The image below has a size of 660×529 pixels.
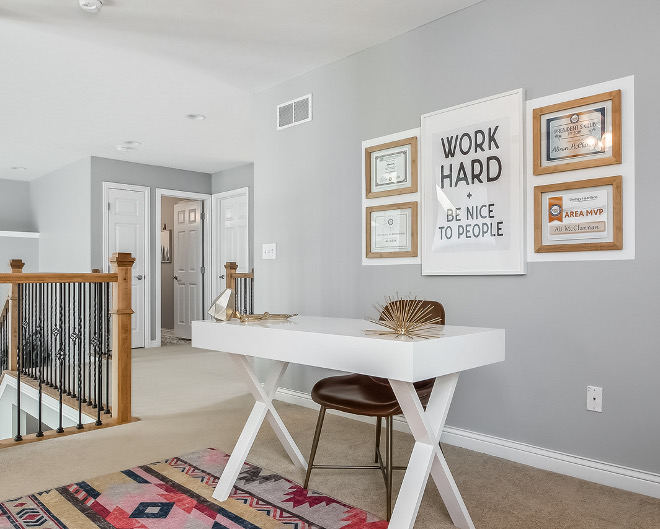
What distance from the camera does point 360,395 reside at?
7.18ft

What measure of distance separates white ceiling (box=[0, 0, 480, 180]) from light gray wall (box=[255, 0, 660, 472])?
27 cm

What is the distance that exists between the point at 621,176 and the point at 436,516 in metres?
1.69

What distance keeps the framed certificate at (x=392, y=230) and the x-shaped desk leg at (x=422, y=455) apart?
142 cm

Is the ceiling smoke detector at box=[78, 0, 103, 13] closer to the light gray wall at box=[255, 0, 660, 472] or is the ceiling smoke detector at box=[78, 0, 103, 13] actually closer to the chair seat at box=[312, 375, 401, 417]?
the light gray wall at box=[255, 0, 660, 472]

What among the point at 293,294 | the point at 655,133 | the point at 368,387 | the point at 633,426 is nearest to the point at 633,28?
the point at 655,133

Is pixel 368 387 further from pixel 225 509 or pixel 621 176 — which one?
pixel 621 176

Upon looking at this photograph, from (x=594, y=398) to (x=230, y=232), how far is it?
220 inches

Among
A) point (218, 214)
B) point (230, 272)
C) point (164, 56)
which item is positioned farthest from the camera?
point (218, 214)

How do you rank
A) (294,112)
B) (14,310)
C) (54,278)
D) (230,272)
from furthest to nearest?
1. (230,272)
2. (14,310)
3. (294,112)
4. (54,278)

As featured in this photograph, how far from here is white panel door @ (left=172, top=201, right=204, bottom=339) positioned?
25.2 ft

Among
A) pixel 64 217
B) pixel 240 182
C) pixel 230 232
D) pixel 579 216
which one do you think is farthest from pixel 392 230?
pixel 64 217

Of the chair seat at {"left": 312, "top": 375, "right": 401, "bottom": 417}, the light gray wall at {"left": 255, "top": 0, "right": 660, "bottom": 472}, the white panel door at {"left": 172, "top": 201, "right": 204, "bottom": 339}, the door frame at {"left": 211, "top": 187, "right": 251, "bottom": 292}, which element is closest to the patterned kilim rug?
the chair seat at {"left": 312, "top": 375, "right": 401, "bottom": 417}

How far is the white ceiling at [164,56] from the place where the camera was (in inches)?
118

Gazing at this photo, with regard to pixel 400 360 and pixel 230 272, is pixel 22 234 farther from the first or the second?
pixel 400 360
